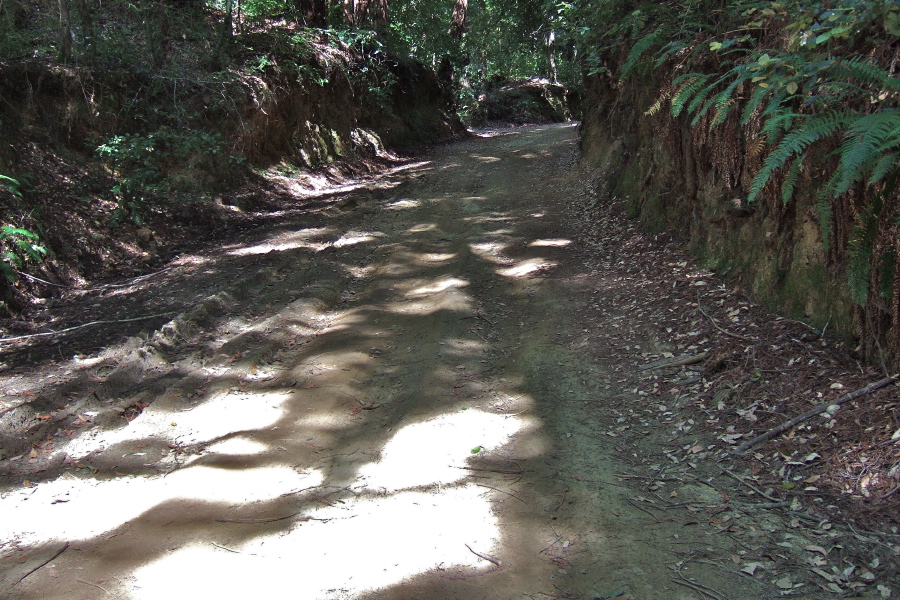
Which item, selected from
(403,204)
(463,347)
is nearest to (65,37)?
(403,204)

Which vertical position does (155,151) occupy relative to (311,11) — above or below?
below

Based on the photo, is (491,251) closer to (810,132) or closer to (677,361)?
(677,361)

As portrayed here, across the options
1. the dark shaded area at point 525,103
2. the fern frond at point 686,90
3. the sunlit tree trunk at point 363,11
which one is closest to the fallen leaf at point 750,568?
the fern frond at point 686,90

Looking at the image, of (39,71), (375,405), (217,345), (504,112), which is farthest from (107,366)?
(504,112)

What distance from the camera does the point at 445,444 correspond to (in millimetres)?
4414

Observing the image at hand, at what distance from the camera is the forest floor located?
321 cm

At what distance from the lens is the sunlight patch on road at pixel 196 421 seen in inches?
186

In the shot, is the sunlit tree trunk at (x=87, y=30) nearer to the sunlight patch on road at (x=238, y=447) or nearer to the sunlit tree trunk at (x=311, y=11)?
the sunlit tree trunk at (x=311, y=11)

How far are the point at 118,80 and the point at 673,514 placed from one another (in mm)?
11425

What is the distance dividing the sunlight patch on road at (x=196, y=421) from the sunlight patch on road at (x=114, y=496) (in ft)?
1.44

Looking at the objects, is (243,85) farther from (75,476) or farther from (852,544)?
(852,544)

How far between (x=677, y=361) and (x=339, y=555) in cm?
322

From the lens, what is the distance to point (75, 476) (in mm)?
4309

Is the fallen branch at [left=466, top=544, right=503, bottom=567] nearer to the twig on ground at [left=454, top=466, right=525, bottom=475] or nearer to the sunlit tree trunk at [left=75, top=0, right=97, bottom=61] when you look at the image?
the twig on ground at [left=454, top=466, right=525, bottom=475]
